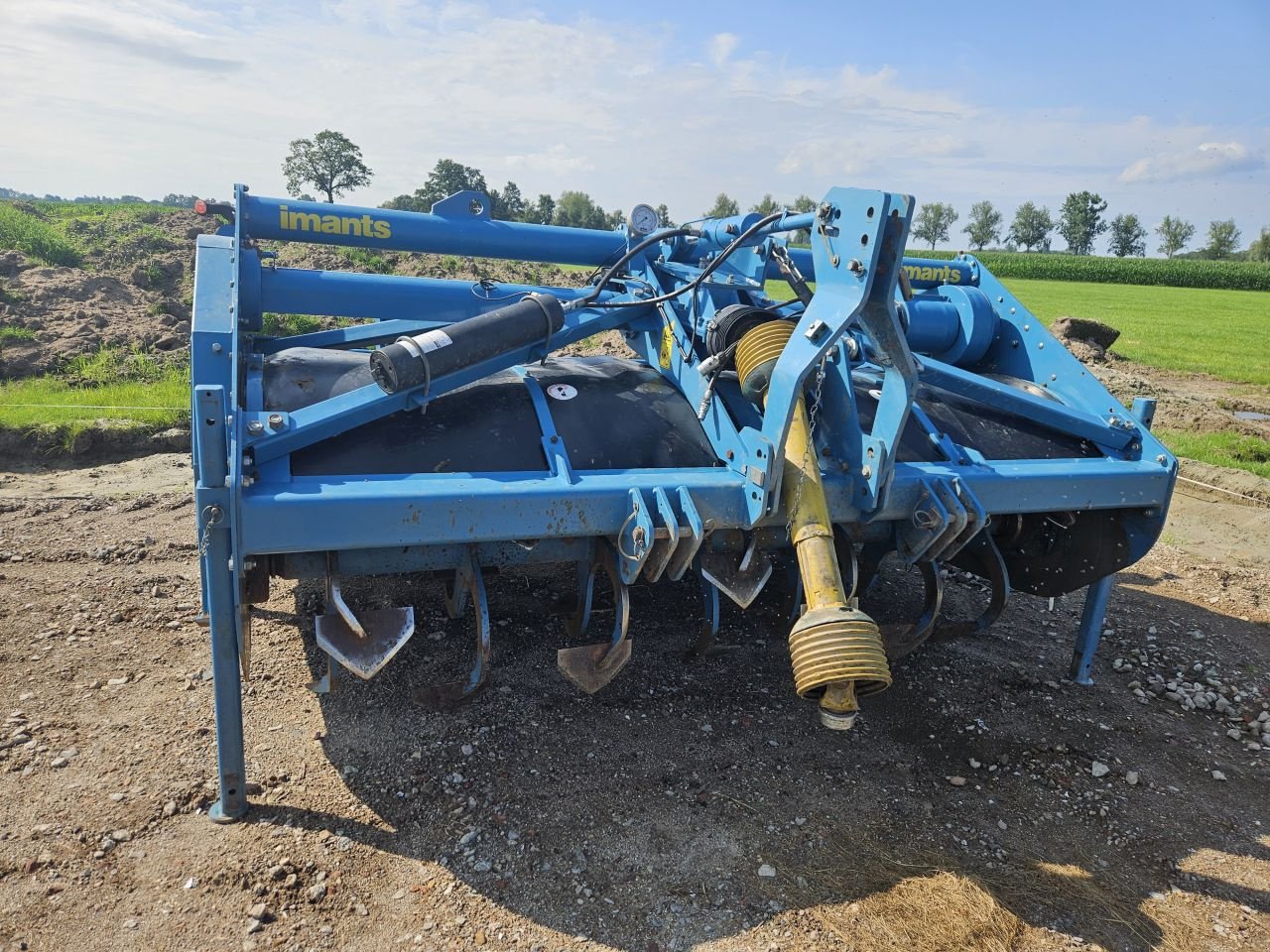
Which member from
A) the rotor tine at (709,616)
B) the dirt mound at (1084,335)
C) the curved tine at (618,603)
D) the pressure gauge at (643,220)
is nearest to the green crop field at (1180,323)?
the dirt mound at (1084,335)

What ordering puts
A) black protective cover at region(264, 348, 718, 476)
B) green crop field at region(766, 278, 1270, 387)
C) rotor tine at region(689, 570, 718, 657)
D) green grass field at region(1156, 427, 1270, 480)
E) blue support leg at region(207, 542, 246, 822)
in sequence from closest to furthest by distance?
blue support leg at region(207, 542, 246, 822), black protective cover at region(264, 348, 718, 476), rotor tine at region(689, 570, 718, 657), green grass field at region(1156, 427, 1270, 480), green crop field at region(766, 278, 1270, 387)

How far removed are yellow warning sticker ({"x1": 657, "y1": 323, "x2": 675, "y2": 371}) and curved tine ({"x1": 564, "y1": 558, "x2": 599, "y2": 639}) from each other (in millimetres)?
891

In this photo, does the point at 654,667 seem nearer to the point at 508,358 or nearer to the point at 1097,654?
the point at 508,358

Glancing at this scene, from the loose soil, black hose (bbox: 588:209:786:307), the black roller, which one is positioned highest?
black hose (bbox: 588:209:786:307)

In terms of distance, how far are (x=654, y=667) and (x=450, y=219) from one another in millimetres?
2013

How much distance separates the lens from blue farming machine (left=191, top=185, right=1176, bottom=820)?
244 centimetres

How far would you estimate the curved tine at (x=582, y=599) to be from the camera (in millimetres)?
3125

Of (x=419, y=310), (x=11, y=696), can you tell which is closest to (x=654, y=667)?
(x=419, y=310)

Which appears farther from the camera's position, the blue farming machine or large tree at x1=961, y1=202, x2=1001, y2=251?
large tree at x1=961, y1=202, x2=1001, y2=251

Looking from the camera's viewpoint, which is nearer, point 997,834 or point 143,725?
point 997,834

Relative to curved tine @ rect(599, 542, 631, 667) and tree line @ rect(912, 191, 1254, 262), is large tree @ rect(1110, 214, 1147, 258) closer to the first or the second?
tree line @ rect(912, 191, 1254, 262)

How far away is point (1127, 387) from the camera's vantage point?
9562 mm

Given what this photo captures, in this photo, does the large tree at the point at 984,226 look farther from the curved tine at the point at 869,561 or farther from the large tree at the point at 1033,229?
the curved tine at the point at 869,561

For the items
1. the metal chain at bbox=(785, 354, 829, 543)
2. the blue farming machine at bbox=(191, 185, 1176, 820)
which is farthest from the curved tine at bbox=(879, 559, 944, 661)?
the metal chain at bbox=(785, 354, 829, 543)
